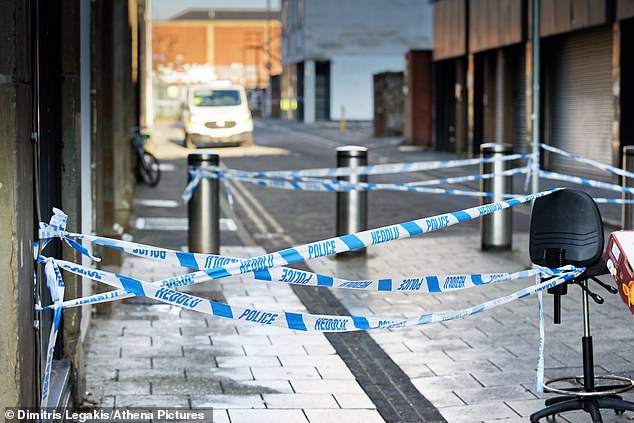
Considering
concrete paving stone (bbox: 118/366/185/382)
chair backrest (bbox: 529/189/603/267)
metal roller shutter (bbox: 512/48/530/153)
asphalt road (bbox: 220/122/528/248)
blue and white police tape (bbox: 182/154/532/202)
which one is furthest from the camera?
metal roller shutter (bbox: 512/48/530/153)

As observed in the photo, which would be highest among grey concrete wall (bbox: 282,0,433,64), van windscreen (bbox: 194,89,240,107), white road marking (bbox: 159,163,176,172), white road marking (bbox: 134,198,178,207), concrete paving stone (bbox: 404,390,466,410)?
grey concrete wall (bbox: 282,0,433,64)

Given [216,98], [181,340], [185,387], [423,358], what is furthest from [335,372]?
[216,98]

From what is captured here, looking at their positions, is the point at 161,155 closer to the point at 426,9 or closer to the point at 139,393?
the point at 139,393

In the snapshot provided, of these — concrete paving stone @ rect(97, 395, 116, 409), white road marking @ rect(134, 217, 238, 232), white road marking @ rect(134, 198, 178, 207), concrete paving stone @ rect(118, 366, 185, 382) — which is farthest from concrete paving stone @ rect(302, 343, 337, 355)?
white road marking @ rect(134, 198, 178, 207)

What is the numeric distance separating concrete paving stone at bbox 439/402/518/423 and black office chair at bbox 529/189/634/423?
0.32 m

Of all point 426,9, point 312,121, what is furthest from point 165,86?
point 426,9

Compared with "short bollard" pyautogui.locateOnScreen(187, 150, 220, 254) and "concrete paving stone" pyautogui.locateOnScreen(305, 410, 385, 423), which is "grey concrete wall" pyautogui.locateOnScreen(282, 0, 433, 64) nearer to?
"short bollard" pyautogui.locateOnScreen(187, 150, 220, 254)

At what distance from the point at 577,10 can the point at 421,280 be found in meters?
17.5

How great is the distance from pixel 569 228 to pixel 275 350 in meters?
2.69

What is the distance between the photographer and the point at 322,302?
9.44 meters

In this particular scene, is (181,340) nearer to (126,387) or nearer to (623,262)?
(126,387)

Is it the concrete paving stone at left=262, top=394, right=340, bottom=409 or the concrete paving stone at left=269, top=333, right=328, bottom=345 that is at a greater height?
the concrete paving stone at left=269, top=333, right=328, bottom=345

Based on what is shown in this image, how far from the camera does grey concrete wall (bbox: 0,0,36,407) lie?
384 centimetres

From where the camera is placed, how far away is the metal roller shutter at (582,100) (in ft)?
72.5
